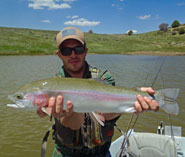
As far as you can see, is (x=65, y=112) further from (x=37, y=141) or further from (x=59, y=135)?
(x=37, y=141)

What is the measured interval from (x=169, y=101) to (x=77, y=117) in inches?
52.9

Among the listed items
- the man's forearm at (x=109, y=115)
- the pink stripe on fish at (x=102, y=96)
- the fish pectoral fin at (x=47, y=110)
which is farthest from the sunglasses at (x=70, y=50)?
the man's forearm at (x=109, y=115)

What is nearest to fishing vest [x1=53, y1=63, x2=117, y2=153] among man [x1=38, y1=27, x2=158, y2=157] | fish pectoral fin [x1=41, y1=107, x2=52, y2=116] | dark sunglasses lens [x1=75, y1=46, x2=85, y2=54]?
man [x1=38, y1=27, x2=158, y2=157]

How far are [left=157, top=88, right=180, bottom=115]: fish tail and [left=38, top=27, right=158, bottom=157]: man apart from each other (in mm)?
116

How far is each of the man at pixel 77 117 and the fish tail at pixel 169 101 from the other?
12 centimetres

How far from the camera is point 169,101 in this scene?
2.81 m

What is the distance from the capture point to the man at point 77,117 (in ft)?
8.94

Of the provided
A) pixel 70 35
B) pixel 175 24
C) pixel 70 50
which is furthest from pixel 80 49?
pixel 175 24

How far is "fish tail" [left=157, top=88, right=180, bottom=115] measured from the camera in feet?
9.13

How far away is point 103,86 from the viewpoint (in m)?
2.83

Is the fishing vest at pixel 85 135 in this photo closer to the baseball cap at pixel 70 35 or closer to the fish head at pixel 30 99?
the fish head at pixel 30 99

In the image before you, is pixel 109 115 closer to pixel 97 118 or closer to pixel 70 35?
pixel 97 118

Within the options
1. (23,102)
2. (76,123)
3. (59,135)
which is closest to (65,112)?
(76,123)

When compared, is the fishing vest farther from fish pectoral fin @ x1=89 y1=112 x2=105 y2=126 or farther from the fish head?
the fish head
